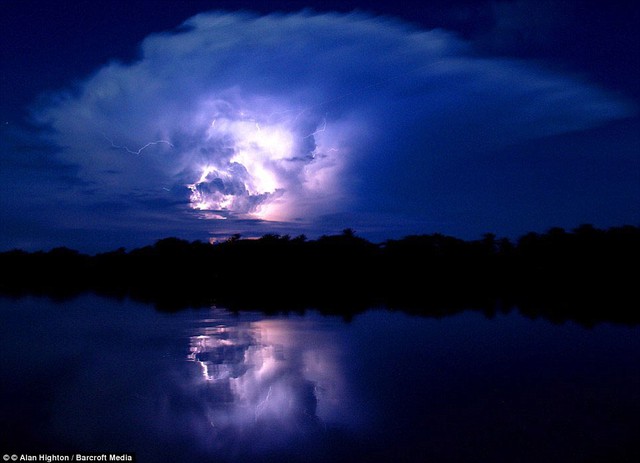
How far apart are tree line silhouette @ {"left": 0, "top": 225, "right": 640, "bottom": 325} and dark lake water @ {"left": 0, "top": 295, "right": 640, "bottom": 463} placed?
366 inches

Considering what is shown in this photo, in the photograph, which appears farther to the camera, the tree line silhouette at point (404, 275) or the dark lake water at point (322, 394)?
the tree line silhouette at point (404, 275)

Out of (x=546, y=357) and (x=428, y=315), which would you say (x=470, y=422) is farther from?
(x=428, y=315)

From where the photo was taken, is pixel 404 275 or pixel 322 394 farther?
pixel 404 275

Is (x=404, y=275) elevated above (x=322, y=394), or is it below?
above

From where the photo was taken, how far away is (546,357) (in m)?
14.1

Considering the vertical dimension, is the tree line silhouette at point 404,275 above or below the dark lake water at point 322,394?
above

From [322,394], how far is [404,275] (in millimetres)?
42625

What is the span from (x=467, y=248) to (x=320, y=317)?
3635 centimetres

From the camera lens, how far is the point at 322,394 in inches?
387

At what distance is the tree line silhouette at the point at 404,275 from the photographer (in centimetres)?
2905

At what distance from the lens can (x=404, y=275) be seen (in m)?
51.3

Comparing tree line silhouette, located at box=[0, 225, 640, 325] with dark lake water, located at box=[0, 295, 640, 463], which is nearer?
dark lake water, located at box=[0, 295, 640, 463]

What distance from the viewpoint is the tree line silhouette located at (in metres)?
29.0

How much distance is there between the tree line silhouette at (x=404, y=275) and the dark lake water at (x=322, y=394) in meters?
9.29
